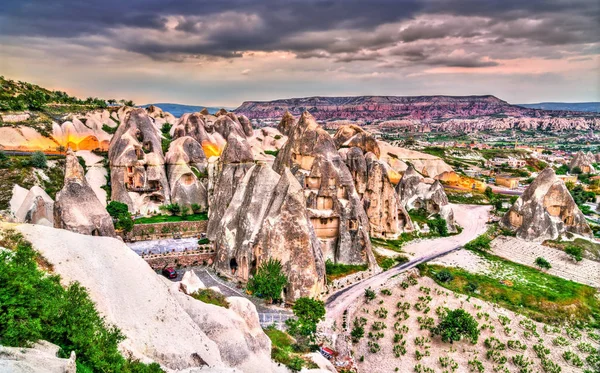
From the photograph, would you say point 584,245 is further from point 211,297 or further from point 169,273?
point 169,273

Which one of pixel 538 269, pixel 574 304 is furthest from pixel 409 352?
pixel 538 269

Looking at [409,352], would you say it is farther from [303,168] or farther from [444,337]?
[303,168]

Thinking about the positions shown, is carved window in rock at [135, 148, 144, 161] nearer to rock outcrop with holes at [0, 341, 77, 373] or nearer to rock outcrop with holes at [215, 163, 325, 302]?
rock outcrop with holes at [215, 163, 325, 302]

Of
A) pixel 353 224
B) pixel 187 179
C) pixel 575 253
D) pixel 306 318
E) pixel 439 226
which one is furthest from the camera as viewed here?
pixel 187 179

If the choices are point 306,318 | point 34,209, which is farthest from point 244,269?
point 34,209

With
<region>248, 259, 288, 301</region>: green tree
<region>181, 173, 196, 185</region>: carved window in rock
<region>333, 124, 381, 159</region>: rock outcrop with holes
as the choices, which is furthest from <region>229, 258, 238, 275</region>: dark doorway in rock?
<region>333, 124, 381, 159</region>: rock outcrop with holes

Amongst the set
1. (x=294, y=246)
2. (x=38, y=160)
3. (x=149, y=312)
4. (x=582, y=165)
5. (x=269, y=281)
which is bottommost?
(x=269, y=281)
